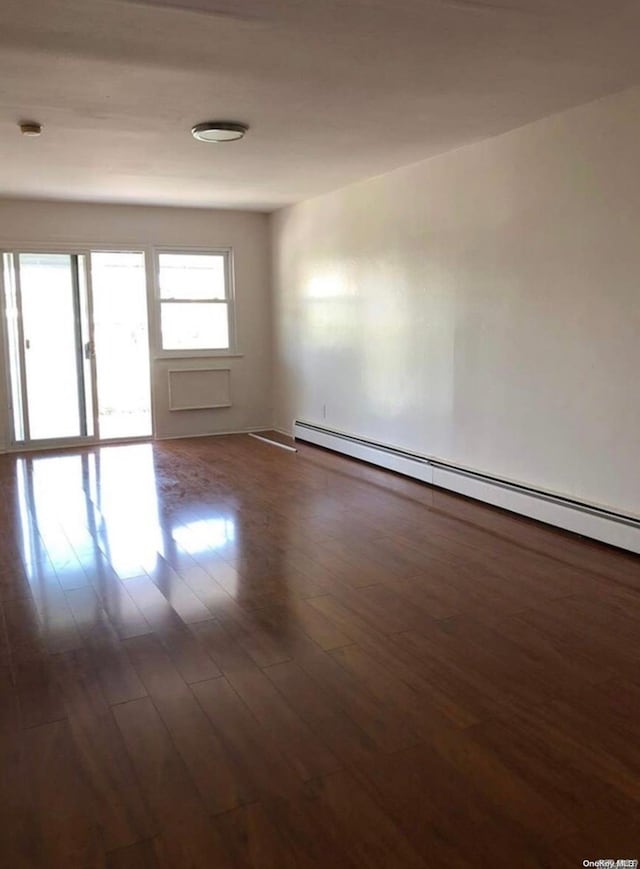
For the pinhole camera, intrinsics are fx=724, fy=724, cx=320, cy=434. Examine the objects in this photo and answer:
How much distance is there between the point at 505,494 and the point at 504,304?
47.7 inches

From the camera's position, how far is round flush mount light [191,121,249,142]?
4.18m

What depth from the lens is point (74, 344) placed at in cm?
739

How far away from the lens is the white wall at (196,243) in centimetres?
699

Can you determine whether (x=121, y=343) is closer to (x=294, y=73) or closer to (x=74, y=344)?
(x=74, y=344)

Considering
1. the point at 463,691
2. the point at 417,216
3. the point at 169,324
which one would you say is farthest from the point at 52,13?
the point at 169,324

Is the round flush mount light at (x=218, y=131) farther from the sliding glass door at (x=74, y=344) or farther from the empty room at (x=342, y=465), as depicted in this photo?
the sliding glass door at (x=74, y=344)

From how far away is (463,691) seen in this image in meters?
2.46

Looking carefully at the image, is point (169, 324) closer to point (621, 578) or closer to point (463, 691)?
point (621, 578)

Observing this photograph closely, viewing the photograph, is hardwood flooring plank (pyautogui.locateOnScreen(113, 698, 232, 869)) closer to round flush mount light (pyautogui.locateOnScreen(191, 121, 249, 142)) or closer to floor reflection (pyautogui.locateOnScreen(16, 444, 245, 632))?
floor reflection (pyautogui.locateOnScreen(16, 444, 245, 632))

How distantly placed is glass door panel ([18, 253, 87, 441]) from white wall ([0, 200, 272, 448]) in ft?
0.84

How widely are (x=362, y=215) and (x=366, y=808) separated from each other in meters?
5.12

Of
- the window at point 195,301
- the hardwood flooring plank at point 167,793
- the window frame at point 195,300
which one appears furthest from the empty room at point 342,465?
the window at point 195,301

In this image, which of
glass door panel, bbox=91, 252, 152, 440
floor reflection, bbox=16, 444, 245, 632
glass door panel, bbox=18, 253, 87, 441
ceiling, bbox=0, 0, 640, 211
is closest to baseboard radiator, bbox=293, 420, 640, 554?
floor reflection, bbox=16, 444, 245, 632

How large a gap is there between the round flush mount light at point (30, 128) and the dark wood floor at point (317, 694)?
93.1 inches
